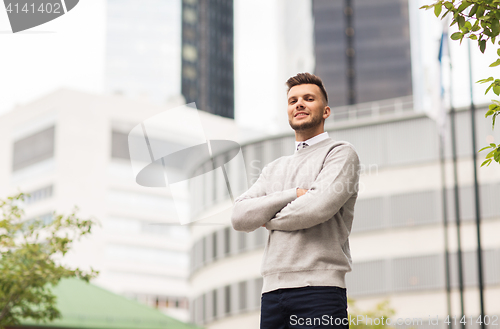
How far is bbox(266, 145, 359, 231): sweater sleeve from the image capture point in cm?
319

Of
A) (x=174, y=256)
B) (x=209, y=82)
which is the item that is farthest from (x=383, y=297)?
(x=209, y=82)

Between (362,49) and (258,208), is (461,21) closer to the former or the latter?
(258,208)

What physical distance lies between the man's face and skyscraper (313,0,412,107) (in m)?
95.5

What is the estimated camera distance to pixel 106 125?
84500mm

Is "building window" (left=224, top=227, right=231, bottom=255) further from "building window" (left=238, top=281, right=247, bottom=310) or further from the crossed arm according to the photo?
the crossed arm

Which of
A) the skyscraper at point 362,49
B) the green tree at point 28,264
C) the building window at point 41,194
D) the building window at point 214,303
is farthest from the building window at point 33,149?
the green tree at point 28,264

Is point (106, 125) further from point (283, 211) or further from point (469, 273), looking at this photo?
point (283, 211)

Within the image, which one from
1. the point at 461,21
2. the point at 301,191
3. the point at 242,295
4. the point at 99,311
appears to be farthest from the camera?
the point at 242,295

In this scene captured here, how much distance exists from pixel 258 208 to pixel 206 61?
12991 cm

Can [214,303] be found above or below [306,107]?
below

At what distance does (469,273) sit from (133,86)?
113458mm

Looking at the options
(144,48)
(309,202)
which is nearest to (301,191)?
(309,202)

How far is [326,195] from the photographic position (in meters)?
3.21

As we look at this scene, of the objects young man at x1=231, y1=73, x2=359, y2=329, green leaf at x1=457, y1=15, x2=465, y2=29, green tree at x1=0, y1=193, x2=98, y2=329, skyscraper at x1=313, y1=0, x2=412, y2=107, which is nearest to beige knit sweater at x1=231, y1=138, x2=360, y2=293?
young man at x1=231, y1=73, x2=359, y2=329
